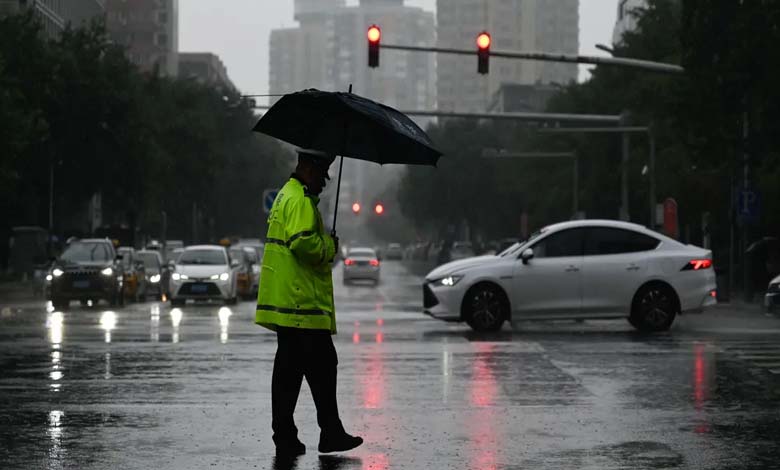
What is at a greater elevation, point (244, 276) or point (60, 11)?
point (60, 11)

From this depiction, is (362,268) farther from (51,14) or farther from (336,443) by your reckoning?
(336,443)

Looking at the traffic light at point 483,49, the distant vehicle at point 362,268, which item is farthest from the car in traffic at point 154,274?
the traffic light at point 483,49

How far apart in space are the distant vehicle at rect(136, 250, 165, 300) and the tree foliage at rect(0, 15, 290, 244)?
18.4 feet

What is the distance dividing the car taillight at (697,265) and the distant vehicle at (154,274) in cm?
2736

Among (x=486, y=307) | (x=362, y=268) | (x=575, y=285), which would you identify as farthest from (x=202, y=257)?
(x=362, y=268)

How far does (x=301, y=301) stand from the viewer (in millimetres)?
10531

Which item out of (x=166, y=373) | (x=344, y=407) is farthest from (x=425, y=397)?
(x=166, y=373)

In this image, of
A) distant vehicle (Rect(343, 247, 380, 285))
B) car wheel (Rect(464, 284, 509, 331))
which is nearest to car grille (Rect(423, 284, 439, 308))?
car wheel (Rect(464, 284, 509, 331))

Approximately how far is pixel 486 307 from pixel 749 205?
1709 cm

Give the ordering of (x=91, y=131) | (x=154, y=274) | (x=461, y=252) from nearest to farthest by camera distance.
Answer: (x=154, y=274)
(x=91, y=131)
(x=461, y=252)

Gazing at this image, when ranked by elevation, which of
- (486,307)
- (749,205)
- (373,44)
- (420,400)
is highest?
(373,44)

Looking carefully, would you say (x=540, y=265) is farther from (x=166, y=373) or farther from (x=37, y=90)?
(x=37, y=90)

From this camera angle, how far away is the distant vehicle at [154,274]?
5150cm

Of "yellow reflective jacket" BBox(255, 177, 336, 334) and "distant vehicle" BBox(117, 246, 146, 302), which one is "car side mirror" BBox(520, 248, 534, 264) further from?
"distant vehicle" BBox(117, 246, 146, 302)
